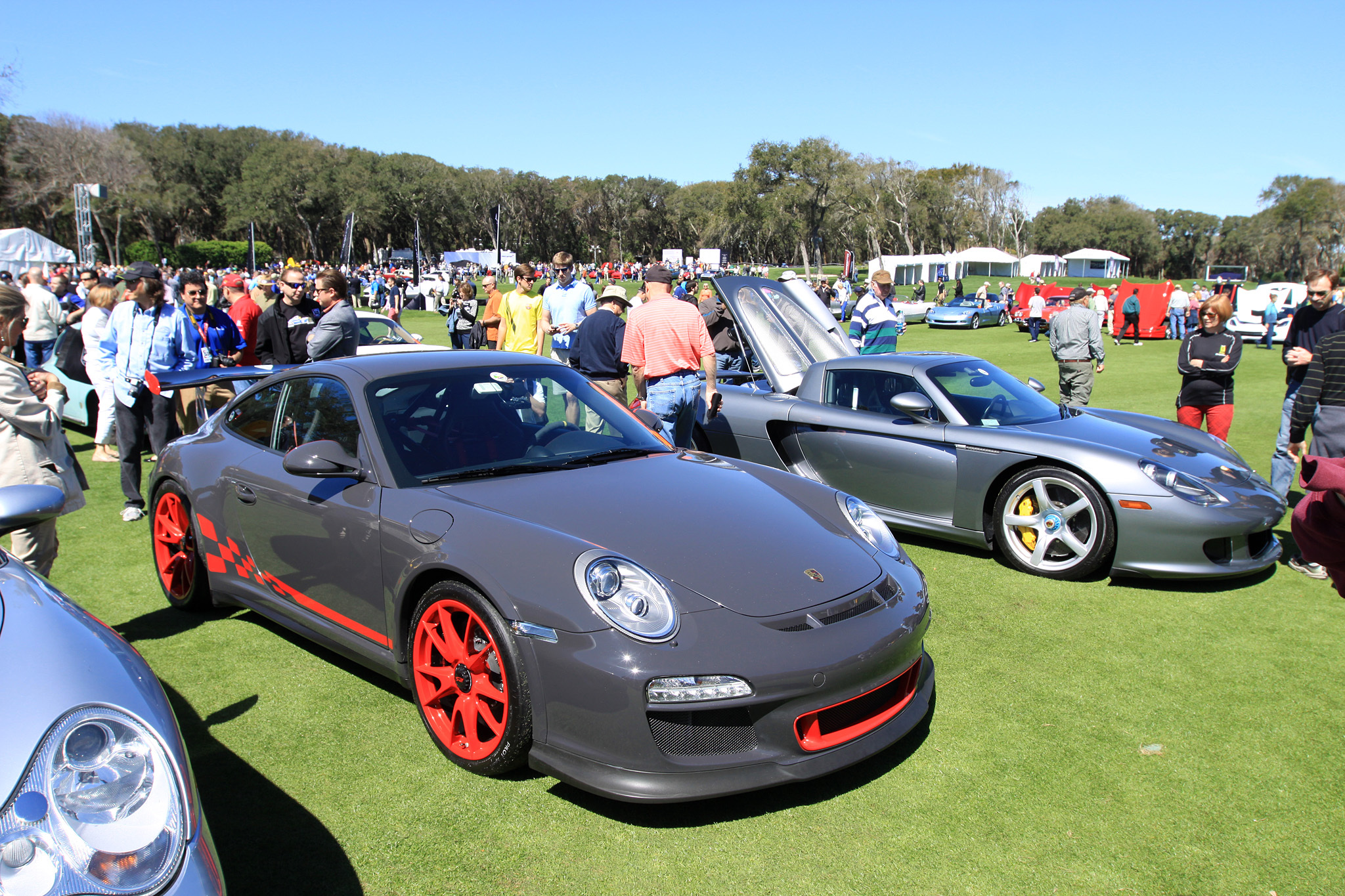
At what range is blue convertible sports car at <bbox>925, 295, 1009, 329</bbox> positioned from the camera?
32.9 meters

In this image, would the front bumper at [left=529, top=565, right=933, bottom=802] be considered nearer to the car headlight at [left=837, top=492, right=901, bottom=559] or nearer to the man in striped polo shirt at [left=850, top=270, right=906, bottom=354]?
the car headlight at [left=837, top=492, right=901, bottom=559]

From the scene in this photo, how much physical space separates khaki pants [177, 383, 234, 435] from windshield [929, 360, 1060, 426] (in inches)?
234

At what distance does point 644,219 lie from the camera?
109438 millimetres

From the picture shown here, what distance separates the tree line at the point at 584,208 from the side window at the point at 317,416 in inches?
2539

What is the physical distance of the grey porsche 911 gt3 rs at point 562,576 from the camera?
8.50 feet

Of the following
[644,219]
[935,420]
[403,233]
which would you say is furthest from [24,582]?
[644,219]

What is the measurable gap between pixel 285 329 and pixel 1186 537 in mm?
6953

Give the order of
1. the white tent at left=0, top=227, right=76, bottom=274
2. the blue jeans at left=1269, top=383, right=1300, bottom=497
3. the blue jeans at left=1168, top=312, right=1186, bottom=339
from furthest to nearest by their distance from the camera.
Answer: the white tent at left=0, top=227, right=76, bottom=274
the blue jeans at left=1168, top=312, right=1186, bottom=339
the blue jeans at left=1269, top=383, right=1300, bottom=497

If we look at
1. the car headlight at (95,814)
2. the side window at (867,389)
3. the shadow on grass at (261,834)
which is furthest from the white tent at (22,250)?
the car headlight at (95,814)

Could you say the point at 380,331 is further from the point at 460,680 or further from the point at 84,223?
the point at 84,223

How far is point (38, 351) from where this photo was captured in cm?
1017

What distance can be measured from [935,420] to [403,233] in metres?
89.1

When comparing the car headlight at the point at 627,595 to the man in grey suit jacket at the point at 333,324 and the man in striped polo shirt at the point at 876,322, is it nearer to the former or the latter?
the man in grey suit jacket at the point at 333,324

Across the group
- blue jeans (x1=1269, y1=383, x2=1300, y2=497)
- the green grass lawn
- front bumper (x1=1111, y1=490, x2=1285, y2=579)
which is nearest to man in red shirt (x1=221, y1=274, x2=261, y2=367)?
the green grass lawn
